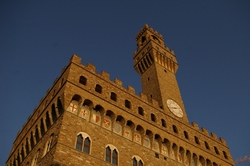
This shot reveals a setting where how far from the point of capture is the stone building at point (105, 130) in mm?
15328

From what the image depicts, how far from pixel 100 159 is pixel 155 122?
→ 6.47m

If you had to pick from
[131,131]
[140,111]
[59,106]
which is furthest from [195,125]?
[59,106]

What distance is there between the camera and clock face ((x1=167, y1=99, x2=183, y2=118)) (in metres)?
23.8

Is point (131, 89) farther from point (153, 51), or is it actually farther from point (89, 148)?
point (153, 51)

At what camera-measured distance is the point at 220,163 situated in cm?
2275

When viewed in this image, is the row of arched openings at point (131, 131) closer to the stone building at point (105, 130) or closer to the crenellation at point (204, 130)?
the stone building at point (105, 130)

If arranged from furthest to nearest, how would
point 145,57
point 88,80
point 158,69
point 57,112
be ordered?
1. point 145,57
2. point 158,69
3. point 88,80
4. point 57,112

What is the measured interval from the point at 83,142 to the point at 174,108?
1124cm

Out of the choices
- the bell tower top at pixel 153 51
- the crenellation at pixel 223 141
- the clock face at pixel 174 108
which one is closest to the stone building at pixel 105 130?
the clock face at pixel 174 108

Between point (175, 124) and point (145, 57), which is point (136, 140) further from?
point (145, 57)

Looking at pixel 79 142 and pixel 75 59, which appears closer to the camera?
pixel 79 142

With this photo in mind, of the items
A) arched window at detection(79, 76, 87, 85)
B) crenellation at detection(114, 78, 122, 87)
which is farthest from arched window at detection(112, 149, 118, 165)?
crenellation at detection(114, 78, 122, 87)

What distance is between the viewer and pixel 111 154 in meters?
16.2

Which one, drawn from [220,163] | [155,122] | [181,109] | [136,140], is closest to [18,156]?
[136,140]
